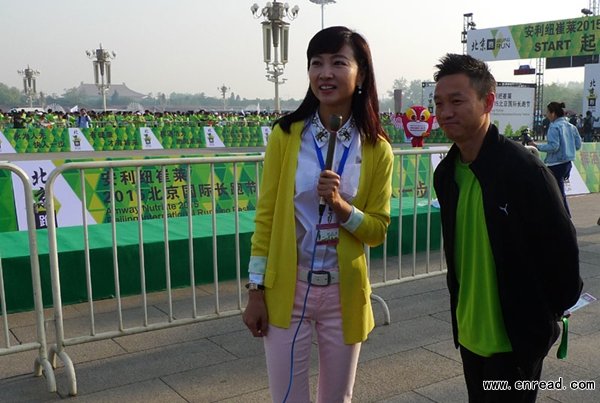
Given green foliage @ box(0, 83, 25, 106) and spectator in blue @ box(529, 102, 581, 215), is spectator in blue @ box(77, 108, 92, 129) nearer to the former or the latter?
spectator in blue @ box(529, 102, 581, 215)

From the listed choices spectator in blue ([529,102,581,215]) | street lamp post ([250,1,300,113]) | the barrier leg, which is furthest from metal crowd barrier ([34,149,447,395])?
street lamp post ([250,1,300,113])

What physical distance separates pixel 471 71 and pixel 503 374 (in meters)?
0.98

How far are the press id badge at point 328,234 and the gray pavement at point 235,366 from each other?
157 cm

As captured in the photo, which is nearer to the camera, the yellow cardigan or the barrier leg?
the yellow cardigan

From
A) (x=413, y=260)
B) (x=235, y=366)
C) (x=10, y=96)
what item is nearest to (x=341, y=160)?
(x=235, y=366)

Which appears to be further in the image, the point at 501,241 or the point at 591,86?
the point at 591,86

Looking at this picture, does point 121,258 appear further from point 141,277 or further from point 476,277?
point 476,277

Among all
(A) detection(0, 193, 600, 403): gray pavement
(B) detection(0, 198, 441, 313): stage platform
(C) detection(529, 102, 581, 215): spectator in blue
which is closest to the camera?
(A) detection(0, 193, 600, 403): gray pavement

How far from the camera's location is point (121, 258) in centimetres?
491

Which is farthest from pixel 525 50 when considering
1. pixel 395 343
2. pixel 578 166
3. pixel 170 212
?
pixel 395 343

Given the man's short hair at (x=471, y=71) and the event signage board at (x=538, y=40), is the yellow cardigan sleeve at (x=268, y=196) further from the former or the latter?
the event signage board at (x=538, y=40)

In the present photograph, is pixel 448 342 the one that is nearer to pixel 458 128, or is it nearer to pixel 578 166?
pixel 458 128

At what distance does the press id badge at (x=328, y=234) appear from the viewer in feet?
6.48

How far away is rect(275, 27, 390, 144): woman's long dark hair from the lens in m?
1.97
